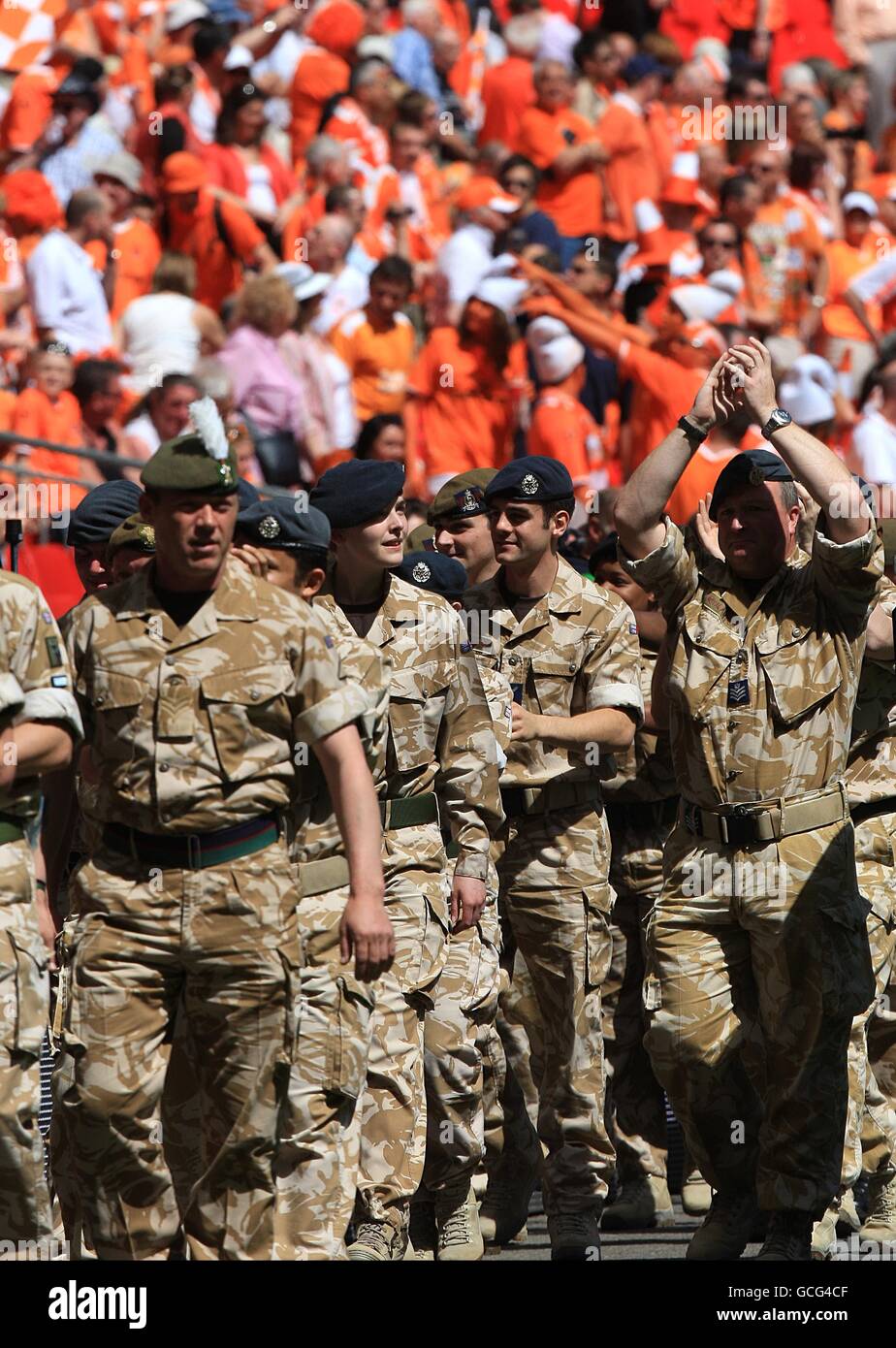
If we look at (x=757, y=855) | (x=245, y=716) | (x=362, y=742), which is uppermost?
(x=362, y=742)

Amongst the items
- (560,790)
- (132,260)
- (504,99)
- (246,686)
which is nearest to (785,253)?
(504,99)

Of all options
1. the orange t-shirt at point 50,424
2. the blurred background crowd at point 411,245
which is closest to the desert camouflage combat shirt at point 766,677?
the blurred background crowd at point 411,245

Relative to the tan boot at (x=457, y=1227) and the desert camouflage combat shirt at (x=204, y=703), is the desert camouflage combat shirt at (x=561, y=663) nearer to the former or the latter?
the tan boot at (x=457, y=1227)

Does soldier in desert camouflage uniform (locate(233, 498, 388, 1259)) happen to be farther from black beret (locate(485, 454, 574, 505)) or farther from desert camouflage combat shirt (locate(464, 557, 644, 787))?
black beret (locate(485, 454, 574, 505))

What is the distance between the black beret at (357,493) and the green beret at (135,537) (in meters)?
0.52

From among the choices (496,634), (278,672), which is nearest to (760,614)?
(496,634)

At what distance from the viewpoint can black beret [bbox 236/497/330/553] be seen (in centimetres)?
663

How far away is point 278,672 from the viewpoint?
18.9 feet

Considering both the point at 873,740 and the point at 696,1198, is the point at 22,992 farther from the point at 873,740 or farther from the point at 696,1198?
the point at 696,1198

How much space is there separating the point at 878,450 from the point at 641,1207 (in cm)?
651

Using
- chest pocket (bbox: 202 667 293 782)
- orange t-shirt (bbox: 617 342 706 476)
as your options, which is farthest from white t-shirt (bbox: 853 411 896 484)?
chest pocket (bbox: 202 667 293 782)

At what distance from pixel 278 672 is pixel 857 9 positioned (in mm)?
15872

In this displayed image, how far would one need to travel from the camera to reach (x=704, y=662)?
7.09m
